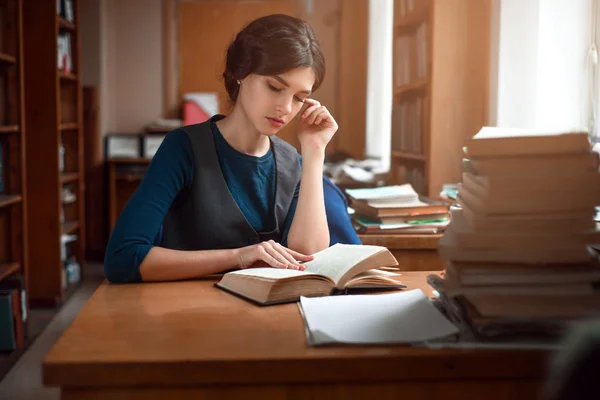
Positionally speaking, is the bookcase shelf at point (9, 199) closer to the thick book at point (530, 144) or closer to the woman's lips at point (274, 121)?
the woman's lips at point (274, 121)

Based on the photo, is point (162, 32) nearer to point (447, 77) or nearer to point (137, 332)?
point (447, 77)

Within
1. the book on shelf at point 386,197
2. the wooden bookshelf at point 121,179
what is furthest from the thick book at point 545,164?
the wooden bookshelf at point 121,179

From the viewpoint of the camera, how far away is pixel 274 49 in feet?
5.74

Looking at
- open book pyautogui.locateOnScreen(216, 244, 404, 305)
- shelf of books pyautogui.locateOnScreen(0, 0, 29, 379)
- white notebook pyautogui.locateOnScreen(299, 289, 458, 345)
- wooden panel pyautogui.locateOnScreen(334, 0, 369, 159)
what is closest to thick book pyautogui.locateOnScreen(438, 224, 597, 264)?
white notebook pyautogui.locateOnScreen(299, 289, 458, 345)

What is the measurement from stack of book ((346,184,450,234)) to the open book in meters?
1.07

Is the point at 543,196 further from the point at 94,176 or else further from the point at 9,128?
the point at 94,176

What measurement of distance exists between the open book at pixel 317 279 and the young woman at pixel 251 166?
0.34 metres

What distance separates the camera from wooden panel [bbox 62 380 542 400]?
3.10 feet

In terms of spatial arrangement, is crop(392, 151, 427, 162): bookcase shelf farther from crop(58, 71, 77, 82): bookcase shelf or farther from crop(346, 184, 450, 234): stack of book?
crop(58, 71, 77, 82): bookcase shelf

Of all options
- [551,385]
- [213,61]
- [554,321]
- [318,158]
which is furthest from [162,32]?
[551,385]

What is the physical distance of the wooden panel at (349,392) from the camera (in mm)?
943

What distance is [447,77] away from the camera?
2996 millimetres

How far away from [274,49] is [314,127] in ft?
0.75

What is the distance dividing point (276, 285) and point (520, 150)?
45cm
